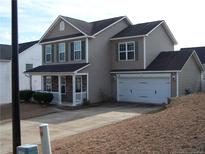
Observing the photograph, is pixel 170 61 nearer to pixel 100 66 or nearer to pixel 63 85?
pixel 100 66

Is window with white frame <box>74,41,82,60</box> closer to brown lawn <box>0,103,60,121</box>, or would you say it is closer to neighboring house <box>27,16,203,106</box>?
neighboring house <box>27,16,203,106</box>

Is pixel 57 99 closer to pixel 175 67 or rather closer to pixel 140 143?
pixel 175 67

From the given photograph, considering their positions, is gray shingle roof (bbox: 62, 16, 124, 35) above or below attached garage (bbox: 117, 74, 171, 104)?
above

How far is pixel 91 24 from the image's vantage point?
28719 mm

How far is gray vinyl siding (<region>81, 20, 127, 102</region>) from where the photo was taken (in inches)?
969

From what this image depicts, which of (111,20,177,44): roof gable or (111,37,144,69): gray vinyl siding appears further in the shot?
(111,20,177,44): roof gable

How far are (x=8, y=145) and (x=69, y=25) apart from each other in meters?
16.9

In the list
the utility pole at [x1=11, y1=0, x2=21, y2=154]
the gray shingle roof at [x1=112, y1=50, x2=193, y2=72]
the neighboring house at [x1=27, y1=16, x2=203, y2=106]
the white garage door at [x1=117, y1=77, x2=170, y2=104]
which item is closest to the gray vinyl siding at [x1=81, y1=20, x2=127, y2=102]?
the neighboring house at [x1=27, y1=16, x2=203, y2=106]

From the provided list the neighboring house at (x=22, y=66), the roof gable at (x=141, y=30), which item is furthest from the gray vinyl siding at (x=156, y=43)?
the neighboring house at (x=22, y=66)

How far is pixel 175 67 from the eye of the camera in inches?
888

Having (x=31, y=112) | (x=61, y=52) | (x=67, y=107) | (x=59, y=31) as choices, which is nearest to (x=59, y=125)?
(x=31, y=112)

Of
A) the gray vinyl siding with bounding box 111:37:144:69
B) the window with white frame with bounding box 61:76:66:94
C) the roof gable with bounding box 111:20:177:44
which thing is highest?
the roof gable with bounding box 111:20:177:44

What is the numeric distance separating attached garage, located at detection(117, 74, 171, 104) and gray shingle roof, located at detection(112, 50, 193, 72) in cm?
66

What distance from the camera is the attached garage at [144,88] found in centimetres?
2297
